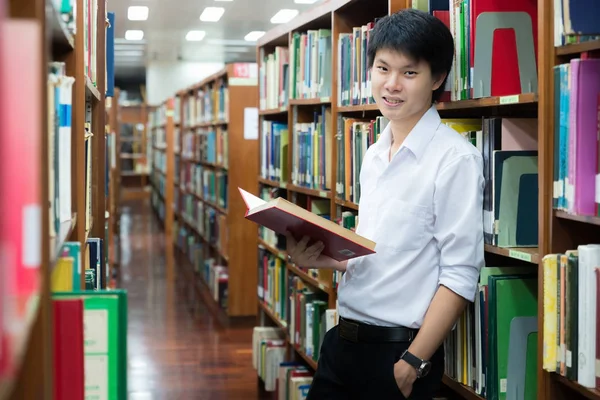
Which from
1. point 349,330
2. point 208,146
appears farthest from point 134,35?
point 349,330

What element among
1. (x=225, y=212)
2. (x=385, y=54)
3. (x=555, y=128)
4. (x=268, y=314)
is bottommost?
(x=268, y=314)

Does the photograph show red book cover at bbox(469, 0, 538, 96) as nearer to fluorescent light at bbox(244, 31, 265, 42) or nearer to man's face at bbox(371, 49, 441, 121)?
man's face at bbox(371, 49, 441, 121)

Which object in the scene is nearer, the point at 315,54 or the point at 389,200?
the point at 389,200

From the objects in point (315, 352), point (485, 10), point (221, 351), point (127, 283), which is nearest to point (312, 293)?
point (315, 352)

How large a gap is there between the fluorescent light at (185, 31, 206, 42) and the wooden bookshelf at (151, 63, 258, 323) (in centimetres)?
411

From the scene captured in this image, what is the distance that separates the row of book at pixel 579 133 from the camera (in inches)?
69.7

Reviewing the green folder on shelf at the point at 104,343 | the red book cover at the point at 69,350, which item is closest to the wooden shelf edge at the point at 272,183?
the green folder on shelf at the point at 104,343

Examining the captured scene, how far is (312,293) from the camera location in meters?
4.01

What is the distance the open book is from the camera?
205 centimetres

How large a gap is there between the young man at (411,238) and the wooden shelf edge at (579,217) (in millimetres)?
235

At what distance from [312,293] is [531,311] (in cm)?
194

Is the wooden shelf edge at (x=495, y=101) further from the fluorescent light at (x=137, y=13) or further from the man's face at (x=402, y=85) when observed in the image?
the fluorescent light at (x=137, y=13)

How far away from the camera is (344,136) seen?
332cm

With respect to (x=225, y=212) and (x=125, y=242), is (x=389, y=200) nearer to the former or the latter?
(x=225, y=212)
